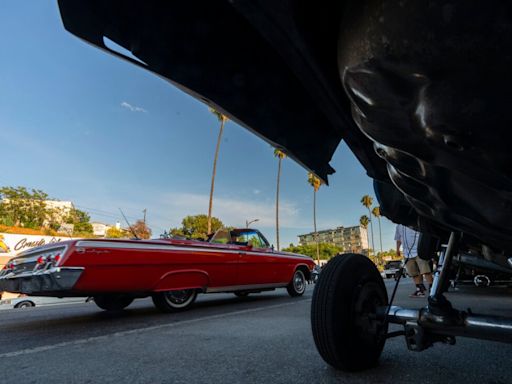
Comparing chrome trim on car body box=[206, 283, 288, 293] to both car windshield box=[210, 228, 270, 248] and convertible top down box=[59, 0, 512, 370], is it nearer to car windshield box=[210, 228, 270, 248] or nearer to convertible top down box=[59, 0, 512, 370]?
car windshield box=[210, 228, 270, 248]

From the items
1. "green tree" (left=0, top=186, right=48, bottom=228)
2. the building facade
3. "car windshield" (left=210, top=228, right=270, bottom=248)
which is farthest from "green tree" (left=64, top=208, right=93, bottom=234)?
the building facade

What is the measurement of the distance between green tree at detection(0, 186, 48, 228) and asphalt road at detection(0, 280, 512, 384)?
45.7 meters

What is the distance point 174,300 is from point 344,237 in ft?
371

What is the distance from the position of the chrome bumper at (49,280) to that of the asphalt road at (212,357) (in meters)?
0.43

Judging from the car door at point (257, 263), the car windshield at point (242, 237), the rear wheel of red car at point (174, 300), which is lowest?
the rear wheel of red car at point (174, 300)

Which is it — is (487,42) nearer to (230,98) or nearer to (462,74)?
(462,74)

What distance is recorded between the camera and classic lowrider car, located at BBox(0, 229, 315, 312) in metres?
3.67

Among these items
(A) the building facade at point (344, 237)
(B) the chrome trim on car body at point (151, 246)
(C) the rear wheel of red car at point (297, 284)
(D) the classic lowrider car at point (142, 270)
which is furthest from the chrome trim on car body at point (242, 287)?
(A) the building facade at point (344, 237)

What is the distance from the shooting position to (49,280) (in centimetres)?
356

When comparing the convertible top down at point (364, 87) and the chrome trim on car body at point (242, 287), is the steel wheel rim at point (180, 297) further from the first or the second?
the convertible top down at point (364, 87)

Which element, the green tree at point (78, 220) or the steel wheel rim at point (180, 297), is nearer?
the steel wheel rim at point (180, 297)

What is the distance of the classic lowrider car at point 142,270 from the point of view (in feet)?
12.1

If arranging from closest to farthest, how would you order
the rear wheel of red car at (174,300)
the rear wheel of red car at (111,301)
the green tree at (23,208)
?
the rear wheel of red car at (174,300) < the rear wheel of red car at (111,301) < the green tree at (23,208)

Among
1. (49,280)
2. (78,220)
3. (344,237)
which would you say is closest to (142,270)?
(49,280)
